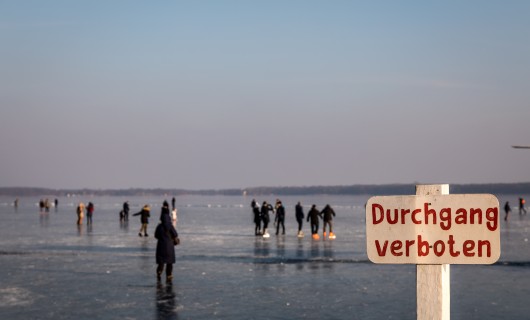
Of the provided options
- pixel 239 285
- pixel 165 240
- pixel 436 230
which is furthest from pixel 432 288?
pixel 165 240

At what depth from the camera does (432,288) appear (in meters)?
3.01

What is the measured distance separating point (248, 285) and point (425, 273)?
11784mm

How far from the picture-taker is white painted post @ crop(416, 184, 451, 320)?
2977 mm

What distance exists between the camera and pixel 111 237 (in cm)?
3014

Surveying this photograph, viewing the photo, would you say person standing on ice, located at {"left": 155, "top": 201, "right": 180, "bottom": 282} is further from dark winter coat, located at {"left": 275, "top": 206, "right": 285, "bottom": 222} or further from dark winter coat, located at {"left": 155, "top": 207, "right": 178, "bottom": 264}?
dark winter coat, located at {"left": 275, "top": 206, "right": 285, "bottom": 222}

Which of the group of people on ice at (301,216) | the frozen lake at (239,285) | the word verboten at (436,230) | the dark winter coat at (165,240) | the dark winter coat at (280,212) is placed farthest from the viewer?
the dark winter coat at (280,212)

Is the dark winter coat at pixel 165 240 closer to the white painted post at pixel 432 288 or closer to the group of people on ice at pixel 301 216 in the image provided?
the white painted post at pixel 432 288

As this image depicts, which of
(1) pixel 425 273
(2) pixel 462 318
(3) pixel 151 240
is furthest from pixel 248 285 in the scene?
(3) pixel 151 240

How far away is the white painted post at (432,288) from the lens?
2977 mm

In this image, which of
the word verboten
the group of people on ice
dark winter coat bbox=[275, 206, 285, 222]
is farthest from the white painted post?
dark winter coat bbox=[275, 206, 285, 222]

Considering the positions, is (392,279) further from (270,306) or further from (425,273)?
(425,273)

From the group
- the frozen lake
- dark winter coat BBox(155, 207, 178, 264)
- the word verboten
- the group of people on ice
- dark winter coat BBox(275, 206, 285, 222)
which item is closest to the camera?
the word verboten

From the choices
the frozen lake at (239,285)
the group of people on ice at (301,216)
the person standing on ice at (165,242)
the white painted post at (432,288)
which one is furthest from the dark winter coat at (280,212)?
the white painted post at (432,288)

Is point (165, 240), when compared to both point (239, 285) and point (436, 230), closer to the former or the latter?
point (239, 285)
